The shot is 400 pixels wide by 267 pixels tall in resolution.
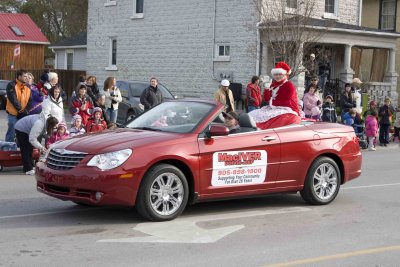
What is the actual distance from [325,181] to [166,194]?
110 inches

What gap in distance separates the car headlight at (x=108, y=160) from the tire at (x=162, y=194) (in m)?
0.37

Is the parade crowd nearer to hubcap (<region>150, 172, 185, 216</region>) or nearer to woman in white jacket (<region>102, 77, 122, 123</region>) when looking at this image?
woman in white jacket (<region>102, 77, 122, 123</region>)

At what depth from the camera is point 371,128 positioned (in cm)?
2070

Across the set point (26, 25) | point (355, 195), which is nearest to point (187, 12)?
point (355, 195)

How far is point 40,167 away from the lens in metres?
8.83

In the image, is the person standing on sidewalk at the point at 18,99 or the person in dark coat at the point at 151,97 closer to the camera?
the person standing on sidewalk at the point at 18,99

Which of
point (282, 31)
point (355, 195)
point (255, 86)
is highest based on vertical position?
point (282, 31)

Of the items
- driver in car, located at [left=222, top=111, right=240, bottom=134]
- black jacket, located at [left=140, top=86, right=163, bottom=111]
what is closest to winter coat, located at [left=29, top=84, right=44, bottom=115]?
black jacket, located at [left=140, top=86, right=163, bottom=111]

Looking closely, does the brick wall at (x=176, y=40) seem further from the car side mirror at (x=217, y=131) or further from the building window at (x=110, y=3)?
the car side mirror at (x=217, y=131)

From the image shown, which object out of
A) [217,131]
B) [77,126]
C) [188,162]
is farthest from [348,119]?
[188,162]

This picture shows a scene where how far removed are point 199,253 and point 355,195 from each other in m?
4.84

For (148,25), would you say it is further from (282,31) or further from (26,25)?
(26,25)

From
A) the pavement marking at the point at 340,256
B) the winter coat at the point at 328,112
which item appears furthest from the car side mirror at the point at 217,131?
the winter coat at the point at 328,112

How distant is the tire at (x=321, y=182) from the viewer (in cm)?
998
